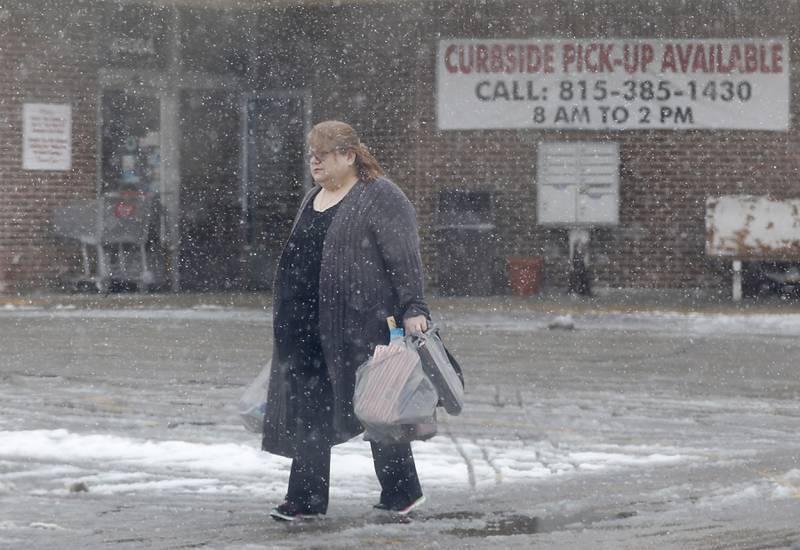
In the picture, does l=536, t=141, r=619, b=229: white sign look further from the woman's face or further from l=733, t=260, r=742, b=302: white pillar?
the woman's face

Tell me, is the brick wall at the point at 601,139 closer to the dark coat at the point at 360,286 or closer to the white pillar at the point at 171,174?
the white pillar at the point at 171,174

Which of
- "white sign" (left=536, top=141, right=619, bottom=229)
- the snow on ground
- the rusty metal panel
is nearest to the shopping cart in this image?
"white sign" (left=536, top=141, right=619, bottom=229)

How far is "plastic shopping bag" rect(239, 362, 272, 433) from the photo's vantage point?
7148 mm

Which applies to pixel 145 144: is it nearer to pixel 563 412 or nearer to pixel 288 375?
pixel 563 412

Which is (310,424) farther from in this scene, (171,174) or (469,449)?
(171,174)

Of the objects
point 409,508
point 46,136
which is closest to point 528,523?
point 409,508

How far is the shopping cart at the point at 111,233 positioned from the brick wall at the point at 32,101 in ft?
0.90

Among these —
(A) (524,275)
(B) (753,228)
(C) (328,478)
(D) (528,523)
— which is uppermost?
(B) (753,228)

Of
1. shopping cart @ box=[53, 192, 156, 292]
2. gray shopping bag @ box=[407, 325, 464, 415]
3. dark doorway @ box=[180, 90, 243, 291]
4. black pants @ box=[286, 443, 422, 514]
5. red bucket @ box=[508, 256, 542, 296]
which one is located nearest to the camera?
gray shopping bag @ box=[407, 325, 464, 415]

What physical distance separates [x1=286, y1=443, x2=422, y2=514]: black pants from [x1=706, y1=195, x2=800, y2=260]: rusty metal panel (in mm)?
14464

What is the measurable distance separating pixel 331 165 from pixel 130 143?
15612mm

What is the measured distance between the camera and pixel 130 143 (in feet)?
72.9

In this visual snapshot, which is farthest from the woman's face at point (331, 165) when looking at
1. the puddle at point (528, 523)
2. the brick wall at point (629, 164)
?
the brick wall at point (629, 164)

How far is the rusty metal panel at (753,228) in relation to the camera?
821 inches
